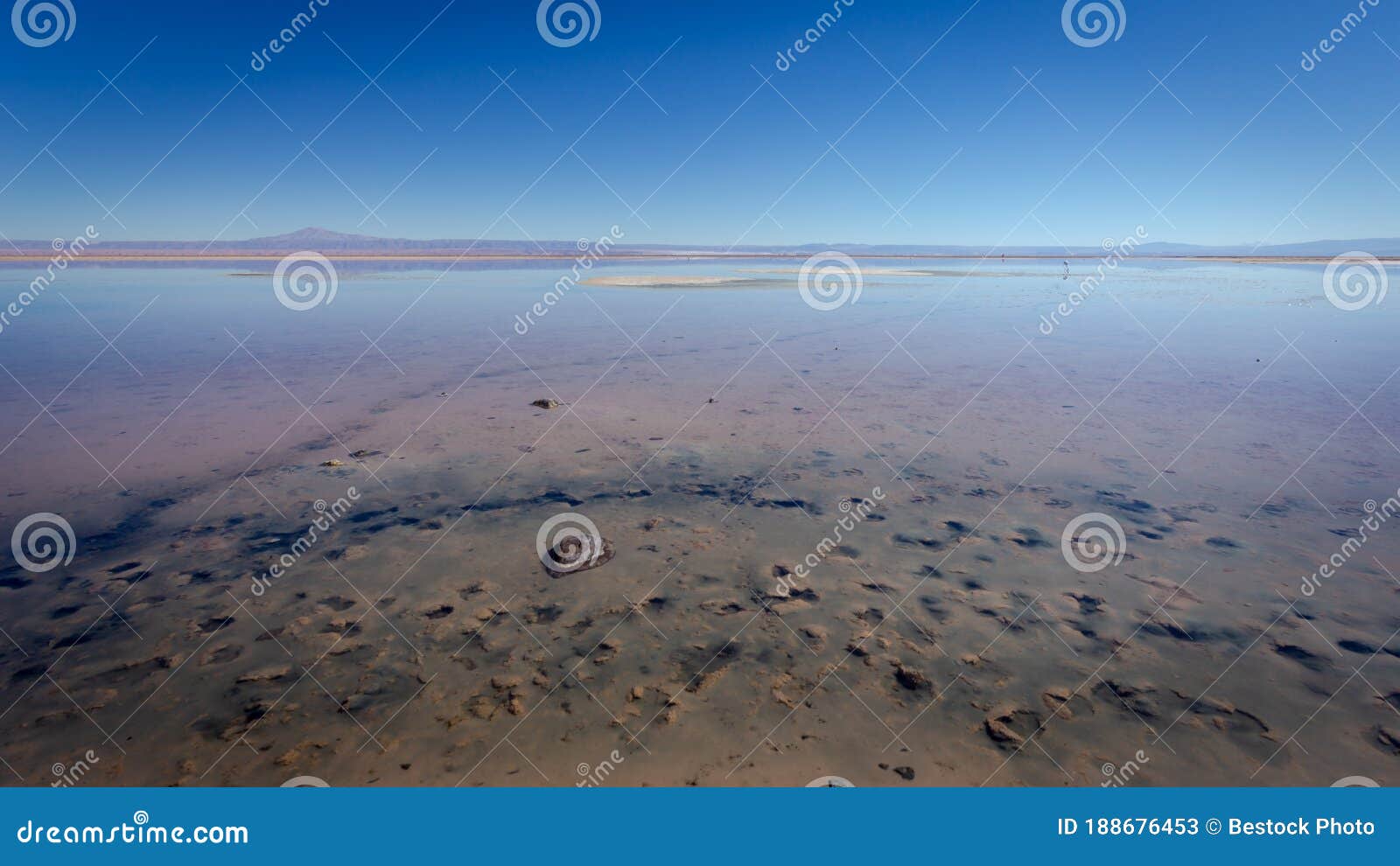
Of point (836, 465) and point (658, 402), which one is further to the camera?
point (658, 402)

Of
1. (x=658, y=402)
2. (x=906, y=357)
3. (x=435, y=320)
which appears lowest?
(x=658, y=402)

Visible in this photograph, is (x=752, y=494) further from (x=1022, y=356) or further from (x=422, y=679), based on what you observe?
(x=1022, y=356)

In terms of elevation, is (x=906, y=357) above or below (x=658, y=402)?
above

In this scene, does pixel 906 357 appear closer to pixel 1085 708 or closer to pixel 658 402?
pixel 658 402

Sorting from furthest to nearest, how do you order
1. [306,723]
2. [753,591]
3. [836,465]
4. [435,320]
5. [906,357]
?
[435,320]
[906,357]
[836,465]
[753,591]
[306,723]

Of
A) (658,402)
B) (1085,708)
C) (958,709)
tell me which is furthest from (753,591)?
(658,402)

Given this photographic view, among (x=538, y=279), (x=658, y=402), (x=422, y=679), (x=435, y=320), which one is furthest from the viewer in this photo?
(x=538, y=279)
